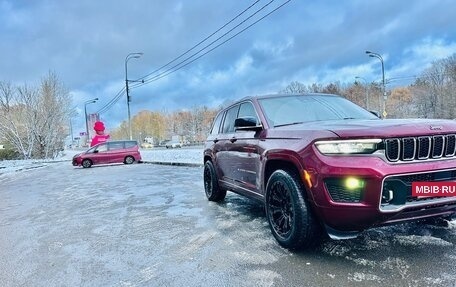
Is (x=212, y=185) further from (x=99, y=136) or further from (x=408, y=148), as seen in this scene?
(x=99, y=136)

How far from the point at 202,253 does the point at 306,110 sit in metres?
2.27

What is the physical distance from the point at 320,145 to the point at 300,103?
173 centimetres

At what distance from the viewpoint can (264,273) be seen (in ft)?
11.7

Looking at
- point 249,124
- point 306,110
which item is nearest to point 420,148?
point 306,110

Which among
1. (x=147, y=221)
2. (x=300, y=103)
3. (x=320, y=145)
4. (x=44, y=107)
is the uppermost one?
(x=44, y=107)

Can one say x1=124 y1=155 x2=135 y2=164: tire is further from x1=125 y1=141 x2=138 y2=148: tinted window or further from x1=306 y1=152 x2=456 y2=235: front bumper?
x1=306 y1=152 x2=456 y2=235: front bumper

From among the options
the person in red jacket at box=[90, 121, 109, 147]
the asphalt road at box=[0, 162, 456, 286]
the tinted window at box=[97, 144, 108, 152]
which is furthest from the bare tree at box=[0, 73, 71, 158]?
the asphalt road at box=[0, 162, 456, 286]

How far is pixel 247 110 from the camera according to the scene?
5551 mm

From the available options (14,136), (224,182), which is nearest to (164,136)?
(14,136)

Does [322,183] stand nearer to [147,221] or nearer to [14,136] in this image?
[147,221]

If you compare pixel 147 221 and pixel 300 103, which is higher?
pixel 300 103

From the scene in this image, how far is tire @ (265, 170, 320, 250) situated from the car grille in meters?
0.95

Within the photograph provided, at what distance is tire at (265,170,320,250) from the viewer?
3773 mm

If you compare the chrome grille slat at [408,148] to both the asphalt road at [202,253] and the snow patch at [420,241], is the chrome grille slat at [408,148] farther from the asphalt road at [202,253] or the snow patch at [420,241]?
the snow patch at [420,241]
